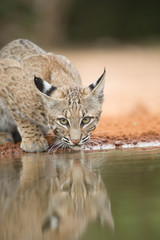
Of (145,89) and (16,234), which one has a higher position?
(145,89)

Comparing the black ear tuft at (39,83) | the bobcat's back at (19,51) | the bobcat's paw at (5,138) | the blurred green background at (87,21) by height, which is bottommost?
the bobcat's paw at (5,138)

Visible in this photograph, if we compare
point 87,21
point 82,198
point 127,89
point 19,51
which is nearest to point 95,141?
point 19,51

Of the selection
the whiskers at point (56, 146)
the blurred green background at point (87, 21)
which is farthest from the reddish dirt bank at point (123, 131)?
the blurred green background at point (87, 21)

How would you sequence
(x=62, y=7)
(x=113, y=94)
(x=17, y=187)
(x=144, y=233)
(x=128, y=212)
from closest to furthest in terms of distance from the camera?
(x=144, y=233) → (x=128, y=212) → (x=17, y=187) → (x=113, y=94) → (x=62, y=7)

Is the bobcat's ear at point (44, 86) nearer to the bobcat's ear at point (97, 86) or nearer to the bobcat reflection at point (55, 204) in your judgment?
the bobcat's ear at point (97, 86)

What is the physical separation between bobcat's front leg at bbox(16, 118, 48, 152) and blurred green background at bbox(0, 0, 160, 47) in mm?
13291

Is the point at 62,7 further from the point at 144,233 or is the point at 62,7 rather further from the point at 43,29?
the point at 144,233

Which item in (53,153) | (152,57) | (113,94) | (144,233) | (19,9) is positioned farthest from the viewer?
(19,9)

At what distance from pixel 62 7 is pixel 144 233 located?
21508 mm

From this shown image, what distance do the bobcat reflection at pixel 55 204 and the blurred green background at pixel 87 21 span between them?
1547 centimetres

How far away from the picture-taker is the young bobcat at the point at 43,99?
231 inches

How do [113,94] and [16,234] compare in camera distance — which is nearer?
[16,234]

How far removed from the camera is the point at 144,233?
9.35 feet

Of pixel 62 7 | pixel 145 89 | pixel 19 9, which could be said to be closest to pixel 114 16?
pixel 62 7
